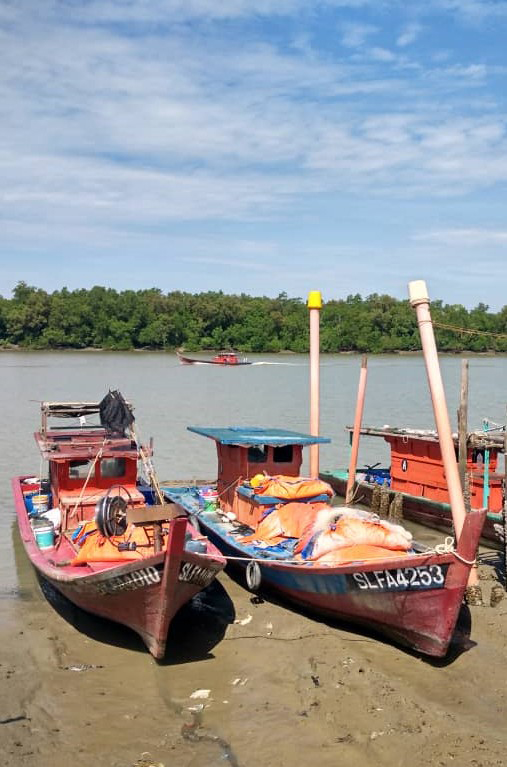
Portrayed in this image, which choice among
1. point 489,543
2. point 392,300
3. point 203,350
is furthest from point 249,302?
point 489,543

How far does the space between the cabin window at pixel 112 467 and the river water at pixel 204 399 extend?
273 centimetres

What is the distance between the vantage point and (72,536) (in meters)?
13.7

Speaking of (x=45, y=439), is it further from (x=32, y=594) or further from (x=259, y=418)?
(x=259, y=418)

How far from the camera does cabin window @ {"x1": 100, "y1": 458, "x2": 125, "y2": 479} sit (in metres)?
15.2

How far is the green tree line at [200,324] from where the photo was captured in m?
102

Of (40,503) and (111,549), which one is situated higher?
(111,549)

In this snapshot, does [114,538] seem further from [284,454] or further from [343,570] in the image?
[284,454]

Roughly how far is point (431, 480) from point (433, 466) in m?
0.36

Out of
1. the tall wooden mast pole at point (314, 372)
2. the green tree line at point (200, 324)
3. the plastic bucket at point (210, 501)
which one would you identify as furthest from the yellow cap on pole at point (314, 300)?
the green tree line at point (200, 324)

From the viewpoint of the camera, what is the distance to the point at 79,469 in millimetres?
15195

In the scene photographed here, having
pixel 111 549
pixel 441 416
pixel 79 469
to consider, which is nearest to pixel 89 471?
pixel 79 469

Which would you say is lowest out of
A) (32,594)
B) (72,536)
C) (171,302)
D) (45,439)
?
(32,594)

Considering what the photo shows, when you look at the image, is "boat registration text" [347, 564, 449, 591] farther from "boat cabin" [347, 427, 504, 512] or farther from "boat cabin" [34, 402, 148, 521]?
Result: "boat cabin" [347, 427, 504, 512]

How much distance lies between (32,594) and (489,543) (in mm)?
9559
